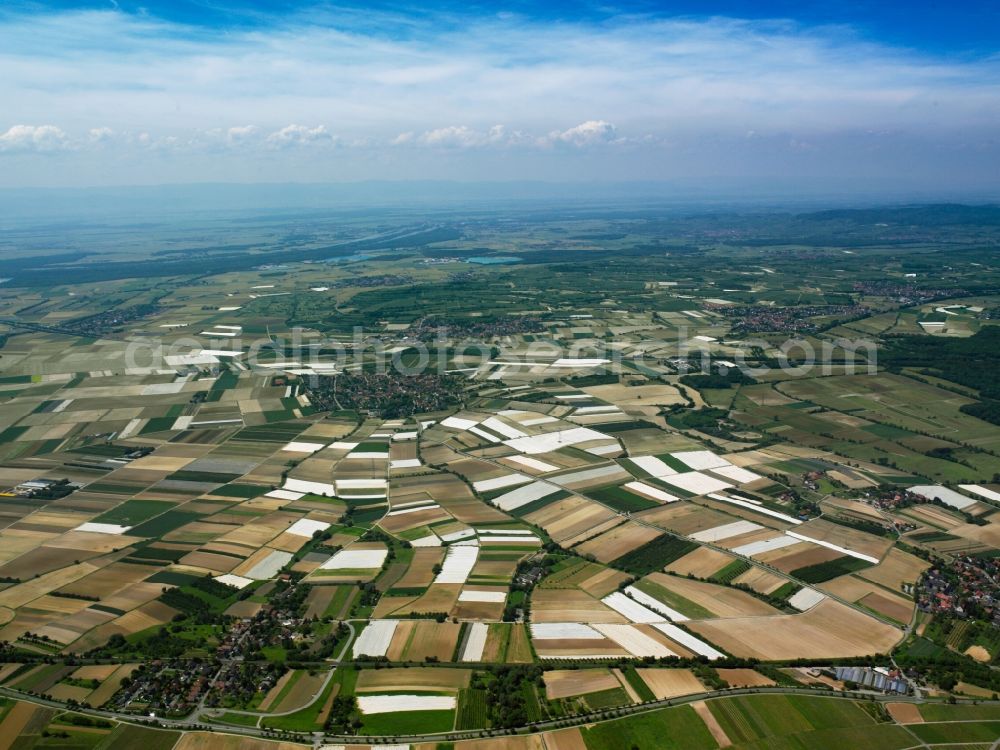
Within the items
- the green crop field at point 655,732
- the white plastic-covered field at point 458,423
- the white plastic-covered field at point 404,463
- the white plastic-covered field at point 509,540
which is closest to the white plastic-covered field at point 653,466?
the white plastic-covered field at point 509,540

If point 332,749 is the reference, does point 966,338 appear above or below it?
above

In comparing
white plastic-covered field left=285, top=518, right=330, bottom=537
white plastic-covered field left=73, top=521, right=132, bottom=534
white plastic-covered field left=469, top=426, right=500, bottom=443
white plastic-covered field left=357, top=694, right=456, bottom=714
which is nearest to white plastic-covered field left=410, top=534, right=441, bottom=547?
white plastic-covered field left=285, top=518, right=330, bottom=537

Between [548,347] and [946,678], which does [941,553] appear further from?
[548,347]

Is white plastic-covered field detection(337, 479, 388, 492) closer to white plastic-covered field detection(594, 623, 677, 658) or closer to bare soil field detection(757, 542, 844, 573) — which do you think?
white plastic-covered field detection(594, 623, 677, 658)

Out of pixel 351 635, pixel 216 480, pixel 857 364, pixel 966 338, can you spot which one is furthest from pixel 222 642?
pixel 966 338

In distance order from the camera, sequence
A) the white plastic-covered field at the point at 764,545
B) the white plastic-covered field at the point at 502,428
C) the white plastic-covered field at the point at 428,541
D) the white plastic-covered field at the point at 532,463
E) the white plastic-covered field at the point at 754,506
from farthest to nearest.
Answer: the white plastic-covered field at the point at 502,428
the white plastic-covered field at the point at 532,463
the white plastic-covered field at the point at 754,506
the white plastic-covered field at the point at 428,541
the white plastic-covered field at the point at 764,545

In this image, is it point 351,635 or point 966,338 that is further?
point 966,338

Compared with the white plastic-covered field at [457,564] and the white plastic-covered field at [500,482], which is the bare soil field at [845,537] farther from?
the white plastic-covered field at [457,564]
